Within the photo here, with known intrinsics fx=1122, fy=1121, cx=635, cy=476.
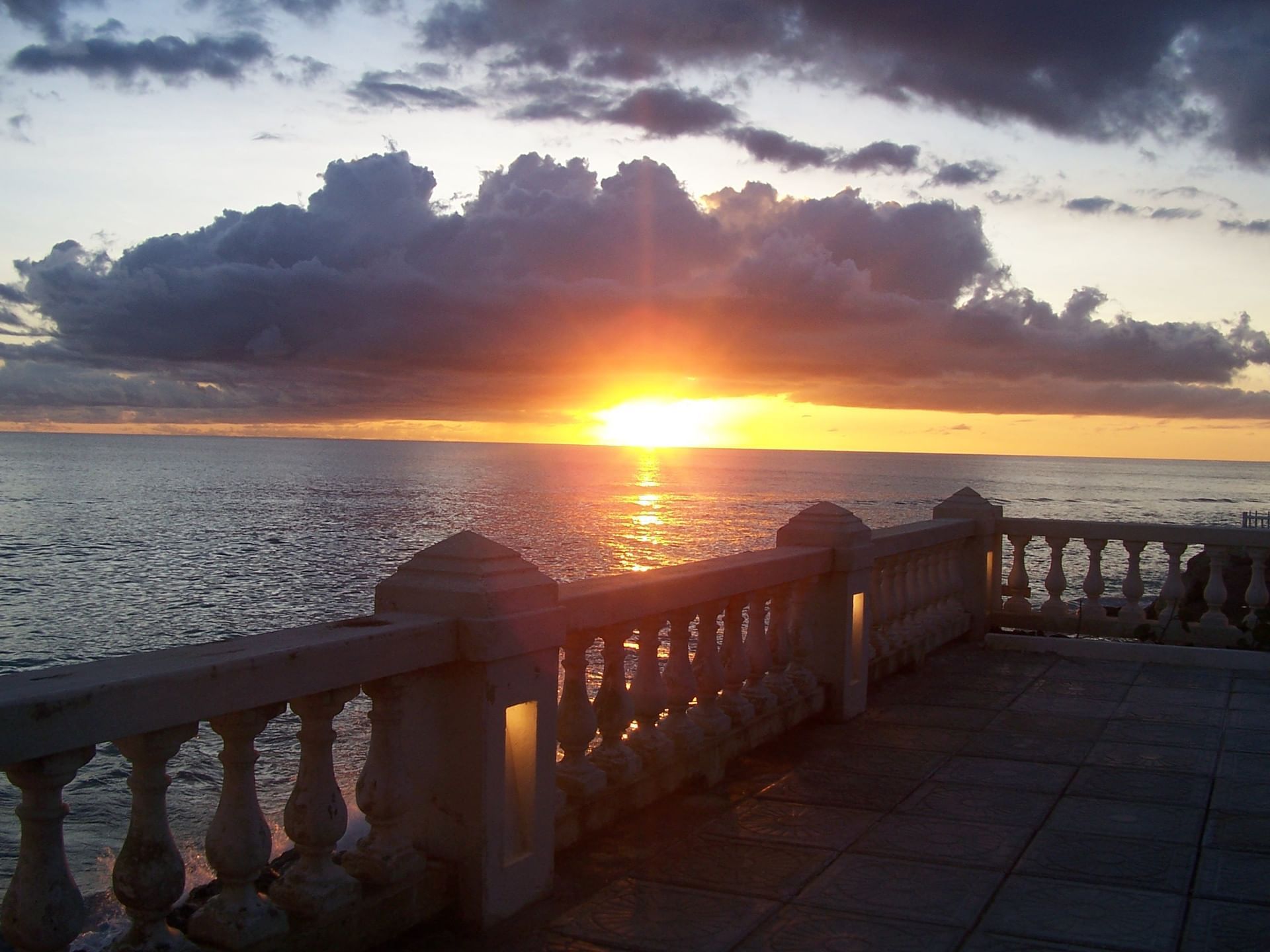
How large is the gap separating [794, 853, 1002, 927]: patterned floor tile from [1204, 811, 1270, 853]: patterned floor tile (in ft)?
4.06

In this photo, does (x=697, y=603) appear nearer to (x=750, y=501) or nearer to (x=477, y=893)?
(x=477, y=893)

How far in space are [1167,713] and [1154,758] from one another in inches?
54.6

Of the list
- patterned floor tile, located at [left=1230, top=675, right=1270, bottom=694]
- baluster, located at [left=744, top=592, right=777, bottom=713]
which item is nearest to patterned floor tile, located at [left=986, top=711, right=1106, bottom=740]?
baluster, located at [left=744, top=592, right=777, bottom=713]

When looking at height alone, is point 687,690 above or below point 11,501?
above

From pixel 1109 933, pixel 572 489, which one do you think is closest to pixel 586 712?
pixel 1109 933

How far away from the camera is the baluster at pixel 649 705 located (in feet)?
17.9

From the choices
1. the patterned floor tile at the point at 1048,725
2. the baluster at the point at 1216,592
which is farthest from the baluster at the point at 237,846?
the baluster at the point at 1216,592

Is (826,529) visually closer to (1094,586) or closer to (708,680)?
(708,680)

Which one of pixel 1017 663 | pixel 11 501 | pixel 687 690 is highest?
pixel 687 690

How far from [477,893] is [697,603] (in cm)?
205

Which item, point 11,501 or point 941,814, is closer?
point 941,814

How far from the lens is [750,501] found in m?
116

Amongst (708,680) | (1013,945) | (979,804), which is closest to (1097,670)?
(979,804)

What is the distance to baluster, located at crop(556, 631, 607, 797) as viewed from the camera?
4.91 meters
